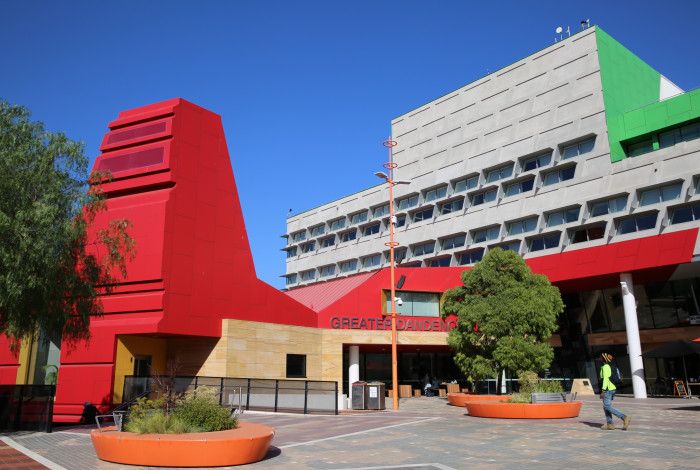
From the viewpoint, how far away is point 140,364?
26562 millimetres

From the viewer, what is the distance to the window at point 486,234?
57.8 m

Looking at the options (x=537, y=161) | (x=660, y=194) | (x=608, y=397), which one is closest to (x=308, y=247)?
(x=537, y=161)

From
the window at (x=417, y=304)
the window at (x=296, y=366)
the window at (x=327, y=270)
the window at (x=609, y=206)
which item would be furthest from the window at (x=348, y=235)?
the window at (x=296, y=366)

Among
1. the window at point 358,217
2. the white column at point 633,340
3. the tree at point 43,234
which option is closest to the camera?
the tree at point 43,234

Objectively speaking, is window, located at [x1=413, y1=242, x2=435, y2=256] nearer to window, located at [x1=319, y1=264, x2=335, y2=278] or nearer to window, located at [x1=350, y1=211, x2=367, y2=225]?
window, located at [x1=350, y1=211, x2=367, y2=225]

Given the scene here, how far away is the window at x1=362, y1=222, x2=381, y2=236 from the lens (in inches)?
2952

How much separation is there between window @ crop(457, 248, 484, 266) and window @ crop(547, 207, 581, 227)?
326 inches

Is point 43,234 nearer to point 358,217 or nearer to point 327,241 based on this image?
point 358,217

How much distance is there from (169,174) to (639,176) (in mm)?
35719

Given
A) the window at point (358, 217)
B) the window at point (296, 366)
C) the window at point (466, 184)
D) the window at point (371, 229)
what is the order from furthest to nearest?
the window at point (358, 217) < the window at point (371, 229) < the window at point (466, 184) < the window at point (296, 366)

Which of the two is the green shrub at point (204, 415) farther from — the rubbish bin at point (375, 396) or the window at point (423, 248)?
the window at point (423, 248)

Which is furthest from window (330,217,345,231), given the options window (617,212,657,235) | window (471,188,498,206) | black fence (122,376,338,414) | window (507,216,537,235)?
black fence (122,376,338,414)

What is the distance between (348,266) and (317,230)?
376 inches

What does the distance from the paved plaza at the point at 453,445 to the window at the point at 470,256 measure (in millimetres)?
40155
